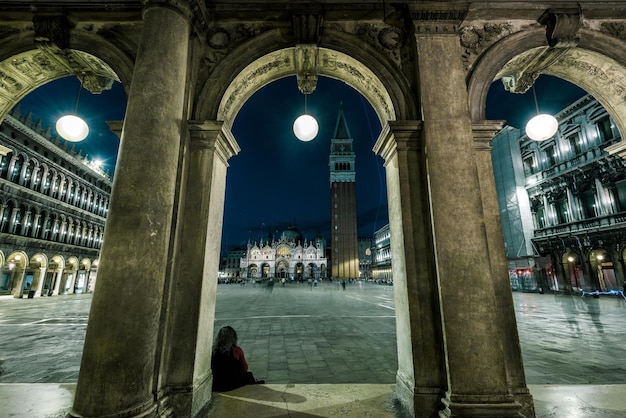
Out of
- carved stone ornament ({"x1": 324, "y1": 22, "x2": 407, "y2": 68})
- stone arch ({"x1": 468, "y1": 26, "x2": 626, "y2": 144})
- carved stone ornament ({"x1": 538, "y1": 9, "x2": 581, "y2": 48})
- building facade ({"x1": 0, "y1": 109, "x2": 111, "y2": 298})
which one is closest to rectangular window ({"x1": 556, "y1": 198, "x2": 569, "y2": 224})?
stone arch ({"x1": 468, "y1": 26, "x2": 626, "y2": 144})

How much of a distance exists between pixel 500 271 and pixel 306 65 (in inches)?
151

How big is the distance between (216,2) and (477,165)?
3.94m

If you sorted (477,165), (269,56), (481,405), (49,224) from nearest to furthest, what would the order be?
(481,405) < (477,165) < (269,56) < (49,224)

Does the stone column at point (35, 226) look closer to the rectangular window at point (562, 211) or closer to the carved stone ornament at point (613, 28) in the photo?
the carved stone ornament at point (613, 28)

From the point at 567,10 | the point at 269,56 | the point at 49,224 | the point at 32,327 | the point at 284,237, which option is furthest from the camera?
the point at 284,237

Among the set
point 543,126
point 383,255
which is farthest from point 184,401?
point 383,255

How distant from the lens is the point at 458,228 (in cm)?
305

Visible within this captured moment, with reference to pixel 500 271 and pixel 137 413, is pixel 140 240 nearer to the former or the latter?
pixel 137 413

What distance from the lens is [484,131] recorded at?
344 centimetres

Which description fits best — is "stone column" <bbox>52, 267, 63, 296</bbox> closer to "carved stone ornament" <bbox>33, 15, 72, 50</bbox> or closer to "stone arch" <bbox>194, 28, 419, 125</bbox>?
"carved stone ornament" <bbox>33, 15, 72, 50</bbox>

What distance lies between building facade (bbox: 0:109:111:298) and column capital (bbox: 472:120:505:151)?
84.9 feet

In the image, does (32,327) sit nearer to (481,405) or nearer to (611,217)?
(481,405)

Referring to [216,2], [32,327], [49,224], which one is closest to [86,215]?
[49,224]

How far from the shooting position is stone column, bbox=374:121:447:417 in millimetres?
3002
